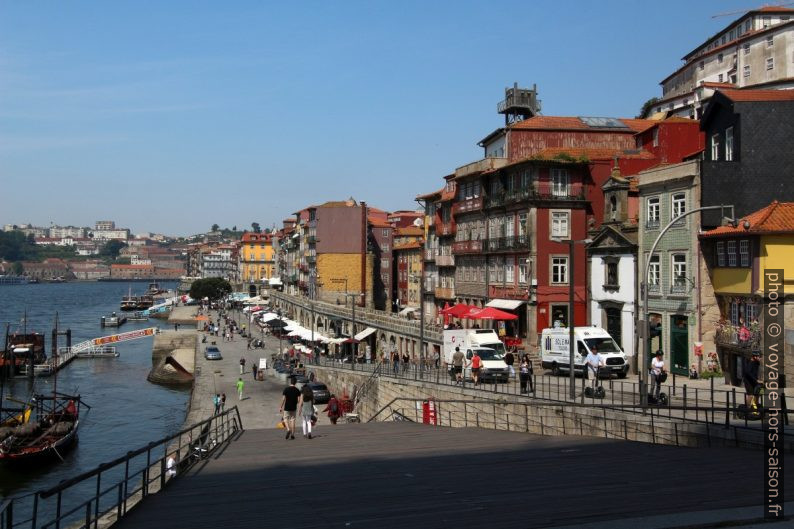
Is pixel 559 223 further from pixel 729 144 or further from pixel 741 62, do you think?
pixel 741 62

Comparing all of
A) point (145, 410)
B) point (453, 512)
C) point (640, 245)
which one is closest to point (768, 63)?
point (640, 245)

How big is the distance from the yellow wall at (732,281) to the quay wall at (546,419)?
11077 mm

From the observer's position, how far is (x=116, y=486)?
12.2 m

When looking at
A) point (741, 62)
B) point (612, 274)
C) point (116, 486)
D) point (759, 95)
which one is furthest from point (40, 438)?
point (741, 62)

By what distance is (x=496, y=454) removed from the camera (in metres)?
16.9

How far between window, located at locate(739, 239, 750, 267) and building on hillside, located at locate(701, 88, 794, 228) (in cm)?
224

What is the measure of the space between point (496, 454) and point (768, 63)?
6166cm

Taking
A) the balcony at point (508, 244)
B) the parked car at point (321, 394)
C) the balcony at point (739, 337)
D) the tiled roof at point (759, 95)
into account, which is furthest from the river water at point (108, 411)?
the tiled roof at point (759, 95)

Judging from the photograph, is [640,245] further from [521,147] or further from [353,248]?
[353,248]

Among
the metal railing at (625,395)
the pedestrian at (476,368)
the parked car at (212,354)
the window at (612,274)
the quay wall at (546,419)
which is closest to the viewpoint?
the quay wall at (546,419)

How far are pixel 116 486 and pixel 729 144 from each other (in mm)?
30998

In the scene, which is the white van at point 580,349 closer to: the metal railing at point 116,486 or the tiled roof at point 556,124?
the metal railing at point 116,486

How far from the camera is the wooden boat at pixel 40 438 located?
3834 centimetres

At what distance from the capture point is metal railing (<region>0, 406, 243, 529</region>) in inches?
421
